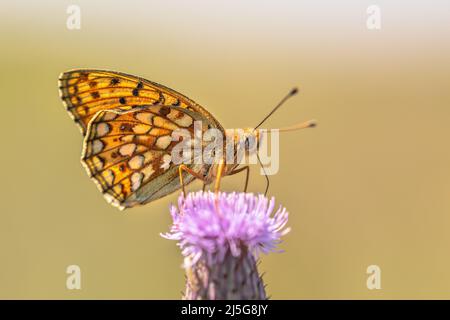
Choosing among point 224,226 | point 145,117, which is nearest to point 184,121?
point 145,117

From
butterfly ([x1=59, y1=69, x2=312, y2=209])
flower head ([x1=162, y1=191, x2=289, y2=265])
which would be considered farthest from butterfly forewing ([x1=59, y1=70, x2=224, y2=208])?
flower head ([x1=162, y1=191, x2=289, y2=265])

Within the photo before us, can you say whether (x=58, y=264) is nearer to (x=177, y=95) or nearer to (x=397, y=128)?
(x=177, y=95)

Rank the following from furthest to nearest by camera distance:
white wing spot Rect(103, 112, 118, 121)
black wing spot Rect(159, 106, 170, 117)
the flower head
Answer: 1. black wing spot Rect(159, 106, 170, 117)
2. white wing spot Rect(103, 112, 118, 121)
3. the flower head

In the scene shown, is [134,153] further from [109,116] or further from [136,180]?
[109,116]

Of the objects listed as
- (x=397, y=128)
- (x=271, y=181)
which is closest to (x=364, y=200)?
(x=271, y=181)

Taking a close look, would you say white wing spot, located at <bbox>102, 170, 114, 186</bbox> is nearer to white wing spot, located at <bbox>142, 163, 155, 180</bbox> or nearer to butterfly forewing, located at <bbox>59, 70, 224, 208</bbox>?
butterfly forewing, located at <bbox>59, 70, 224, 208</bbox>

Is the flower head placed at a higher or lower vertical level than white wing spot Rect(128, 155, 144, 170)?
lower

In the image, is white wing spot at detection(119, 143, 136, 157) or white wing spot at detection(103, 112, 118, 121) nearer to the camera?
white wing spot at detection(103, 112, 118, 121)
